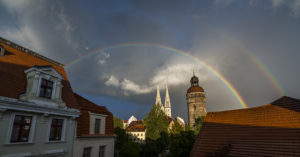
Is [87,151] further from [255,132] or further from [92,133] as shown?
[255,132]

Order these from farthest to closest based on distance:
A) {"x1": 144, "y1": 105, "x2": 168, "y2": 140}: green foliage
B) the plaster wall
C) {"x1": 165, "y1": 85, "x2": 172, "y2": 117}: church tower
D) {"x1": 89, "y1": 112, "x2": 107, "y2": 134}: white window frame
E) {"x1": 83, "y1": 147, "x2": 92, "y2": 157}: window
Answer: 1. {"x1": 165, "y1": 85, "x2": 172, "y2": 117}: church tower
2. {"x1": 144, "y1": 105, "x2": 168, "y2": 140}: green foliage
3. {"x1": 89, "y1": 112, "x2": 107, "y2": 134}: white window frame
4. {"x1": 83, "y1": 147, "x2": 92, "y2": 157}: window
5. the plaster wall

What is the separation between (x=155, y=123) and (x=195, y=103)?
37538mm

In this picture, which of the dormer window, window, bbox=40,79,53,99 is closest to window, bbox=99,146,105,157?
the dormer window

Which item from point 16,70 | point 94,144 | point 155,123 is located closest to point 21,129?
point 16,70

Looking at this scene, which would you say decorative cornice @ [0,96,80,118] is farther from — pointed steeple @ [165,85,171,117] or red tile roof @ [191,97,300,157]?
pointed steeple @ [165,85,171,117]

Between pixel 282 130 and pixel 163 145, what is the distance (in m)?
33.3

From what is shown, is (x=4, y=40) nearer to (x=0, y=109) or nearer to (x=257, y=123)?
(x=0, y=109)

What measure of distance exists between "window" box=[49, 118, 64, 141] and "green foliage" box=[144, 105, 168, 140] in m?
37.4

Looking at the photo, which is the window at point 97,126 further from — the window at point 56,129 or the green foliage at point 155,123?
the green foliage at point 155,123

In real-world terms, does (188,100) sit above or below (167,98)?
below

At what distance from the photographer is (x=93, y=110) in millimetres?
16500

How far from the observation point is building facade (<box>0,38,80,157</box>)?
33.1ft

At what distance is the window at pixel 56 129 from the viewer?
1261 cm

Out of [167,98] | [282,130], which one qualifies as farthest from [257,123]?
[167,98]
